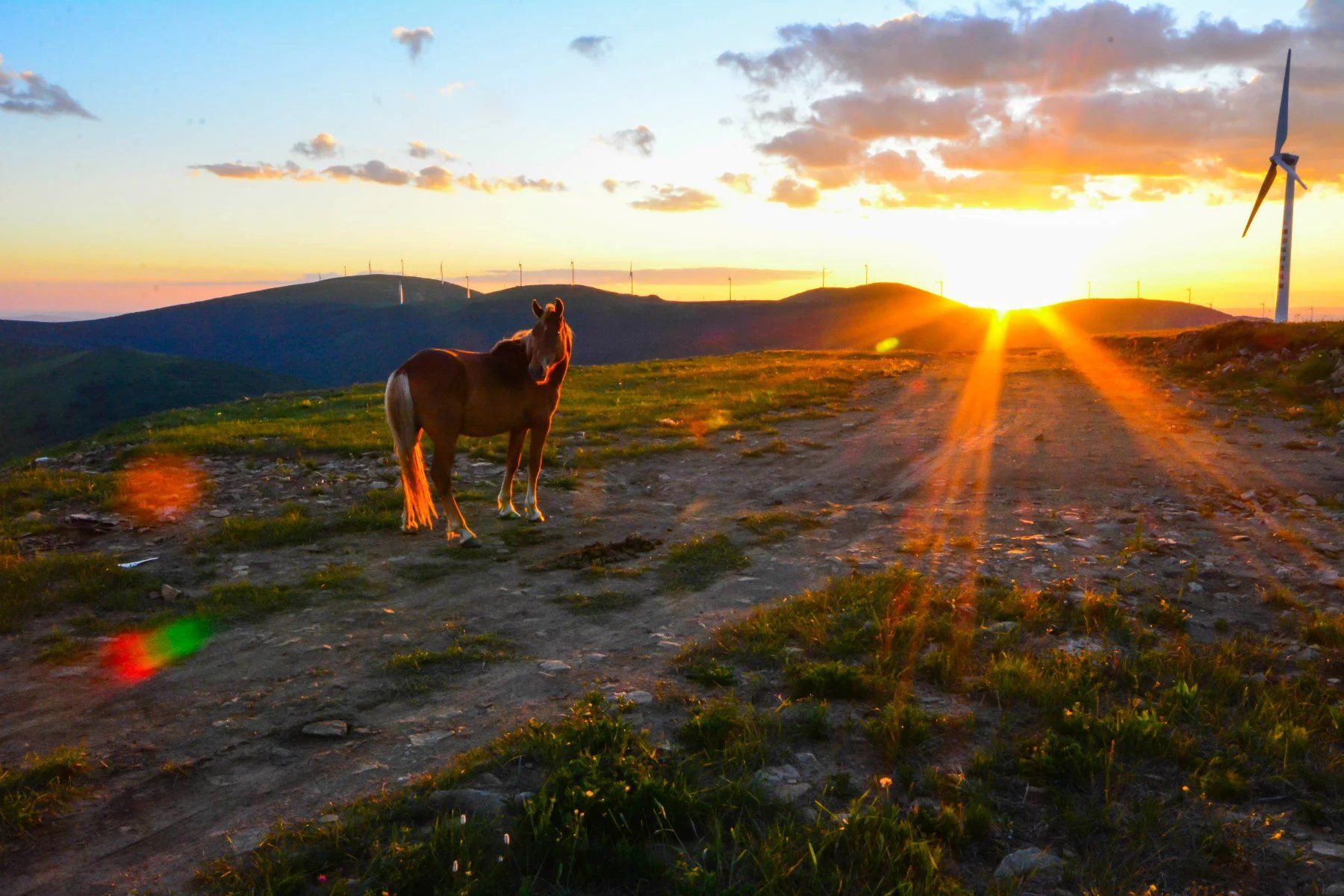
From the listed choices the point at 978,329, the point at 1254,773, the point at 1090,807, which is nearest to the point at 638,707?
the point at 1090,807

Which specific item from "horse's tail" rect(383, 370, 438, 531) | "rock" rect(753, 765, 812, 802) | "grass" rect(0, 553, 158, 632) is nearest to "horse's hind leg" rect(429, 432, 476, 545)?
"horse's tail" rect(383, 370, 438, 531)

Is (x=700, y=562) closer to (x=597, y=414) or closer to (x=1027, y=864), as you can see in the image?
(x=1027, y=864)

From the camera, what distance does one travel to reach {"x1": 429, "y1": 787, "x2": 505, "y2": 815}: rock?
13.3ft

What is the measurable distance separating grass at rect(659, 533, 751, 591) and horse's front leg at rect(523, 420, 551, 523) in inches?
105

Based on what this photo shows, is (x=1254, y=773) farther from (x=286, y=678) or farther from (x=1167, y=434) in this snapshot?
(x=1167, y=434)

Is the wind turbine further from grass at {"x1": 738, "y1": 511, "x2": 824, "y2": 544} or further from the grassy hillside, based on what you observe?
the grassy hillside

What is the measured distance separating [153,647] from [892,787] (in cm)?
633

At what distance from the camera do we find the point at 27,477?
38.0 ft

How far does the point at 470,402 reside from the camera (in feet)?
34.2

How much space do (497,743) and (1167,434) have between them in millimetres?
15680

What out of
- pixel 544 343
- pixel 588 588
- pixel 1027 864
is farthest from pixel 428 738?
pixel 544 343

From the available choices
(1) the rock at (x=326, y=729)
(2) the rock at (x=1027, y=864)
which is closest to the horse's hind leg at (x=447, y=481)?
(1) the rock at (x=326, y=729)

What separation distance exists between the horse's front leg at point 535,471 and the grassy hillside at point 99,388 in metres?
126

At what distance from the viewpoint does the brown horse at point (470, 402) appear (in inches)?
396
